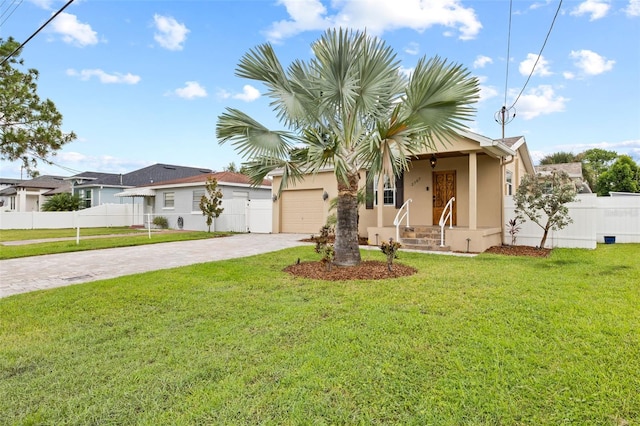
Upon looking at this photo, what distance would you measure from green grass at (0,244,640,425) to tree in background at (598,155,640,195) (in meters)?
30.8

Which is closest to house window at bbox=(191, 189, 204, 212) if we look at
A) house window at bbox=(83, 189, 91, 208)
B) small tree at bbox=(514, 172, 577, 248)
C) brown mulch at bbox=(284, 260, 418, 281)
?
brown mulch at bbox=(284, 260, 418, 281)

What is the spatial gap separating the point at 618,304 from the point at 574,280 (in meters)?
1.57

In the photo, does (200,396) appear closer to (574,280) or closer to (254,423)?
(254,423)

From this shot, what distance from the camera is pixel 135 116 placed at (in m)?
17.8

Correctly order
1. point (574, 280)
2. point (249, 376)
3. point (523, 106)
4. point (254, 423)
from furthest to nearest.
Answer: point (523, 106), point (574, 280), point (249, 376), point (254, 423)

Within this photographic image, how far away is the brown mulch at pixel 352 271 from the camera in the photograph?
6.48 metres

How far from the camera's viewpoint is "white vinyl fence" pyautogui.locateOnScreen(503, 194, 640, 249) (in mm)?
10422

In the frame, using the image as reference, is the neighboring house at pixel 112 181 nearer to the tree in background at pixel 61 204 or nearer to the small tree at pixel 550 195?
the tree in background at pixel 61 204

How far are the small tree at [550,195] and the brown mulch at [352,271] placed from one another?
16.4ft

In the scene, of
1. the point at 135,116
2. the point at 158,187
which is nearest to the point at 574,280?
the point at 135,116

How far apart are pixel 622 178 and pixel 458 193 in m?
26.8

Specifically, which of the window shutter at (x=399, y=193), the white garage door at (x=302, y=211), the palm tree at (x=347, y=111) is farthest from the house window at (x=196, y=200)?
the palm tree at (x=347, y=111)

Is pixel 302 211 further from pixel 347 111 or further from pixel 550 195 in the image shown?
pixel 550 195

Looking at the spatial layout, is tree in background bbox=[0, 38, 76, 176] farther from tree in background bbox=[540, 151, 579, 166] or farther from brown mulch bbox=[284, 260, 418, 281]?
tree in background bbox=[540, 151, 579, 166]
